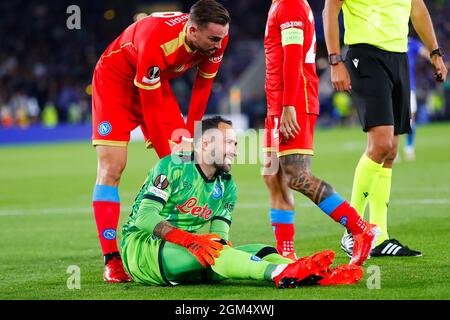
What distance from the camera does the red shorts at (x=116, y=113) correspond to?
677cm

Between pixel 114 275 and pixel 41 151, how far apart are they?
20910mm

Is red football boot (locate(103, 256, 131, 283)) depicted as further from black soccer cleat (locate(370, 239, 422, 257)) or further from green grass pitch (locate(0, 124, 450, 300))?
black soccer cleat (locate(370, 239, 422, 257))

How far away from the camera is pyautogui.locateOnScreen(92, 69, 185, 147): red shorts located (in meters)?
6.77

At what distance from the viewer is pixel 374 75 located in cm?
707

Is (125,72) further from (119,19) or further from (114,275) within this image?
(119,19)

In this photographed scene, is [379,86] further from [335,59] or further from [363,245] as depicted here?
[363,245]

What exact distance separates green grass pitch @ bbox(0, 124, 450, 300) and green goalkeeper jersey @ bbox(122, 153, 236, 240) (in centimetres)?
43

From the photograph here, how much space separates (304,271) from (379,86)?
211 cm

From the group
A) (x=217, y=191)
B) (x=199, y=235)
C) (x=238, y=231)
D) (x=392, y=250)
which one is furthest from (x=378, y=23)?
(x=238, y=231)

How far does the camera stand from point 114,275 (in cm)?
629

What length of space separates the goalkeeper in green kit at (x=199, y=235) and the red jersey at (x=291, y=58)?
2.67 ft
